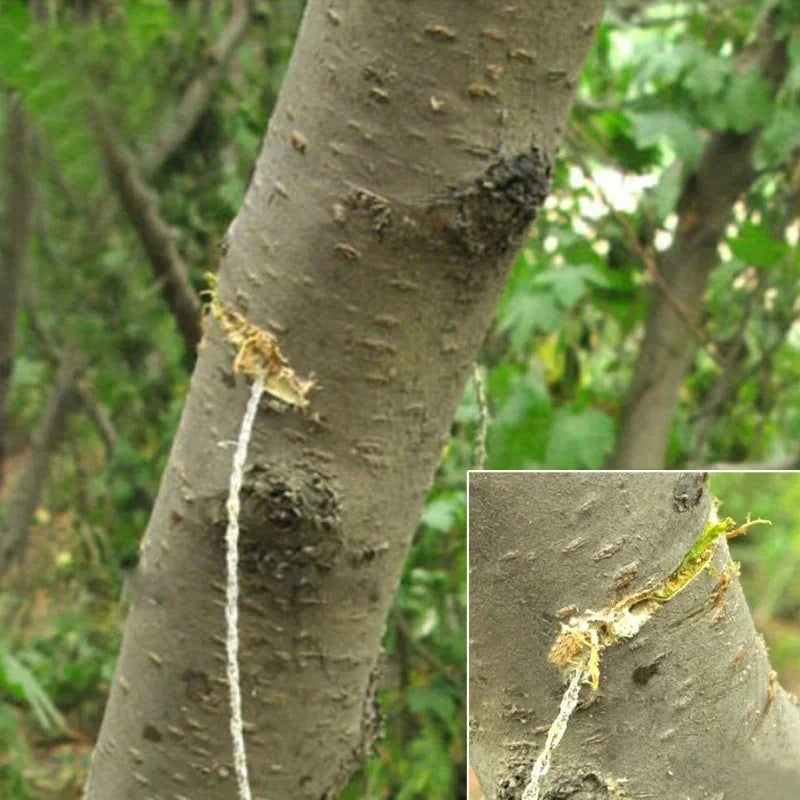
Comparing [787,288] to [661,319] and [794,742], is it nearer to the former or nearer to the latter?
[661,319]

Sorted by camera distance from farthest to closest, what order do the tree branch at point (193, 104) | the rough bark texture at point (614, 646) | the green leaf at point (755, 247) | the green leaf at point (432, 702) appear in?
the tree branch at point (193, 104)
the green leaf at point (755, 247)
the green leaf at point (432, 702)
the rough bark texture at point (614, 646)

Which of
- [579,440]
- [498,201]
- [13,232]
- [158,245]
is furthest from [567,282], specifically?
[498,201]

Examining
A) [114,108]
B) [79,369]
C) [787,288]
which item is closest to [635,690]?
[114,108]

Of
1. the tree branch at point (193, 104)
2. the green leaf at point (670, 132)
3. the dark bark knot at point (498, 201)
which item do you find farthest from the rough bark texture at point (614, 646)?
the tree branch at point (193, 104)

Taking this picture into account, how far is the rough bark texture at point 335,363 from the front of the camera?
42 cm

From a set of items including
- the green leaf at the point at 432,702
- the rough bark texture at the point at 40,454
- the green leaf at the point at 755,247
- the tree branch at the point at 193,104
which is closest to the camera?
the green leaf at the point at 432,702

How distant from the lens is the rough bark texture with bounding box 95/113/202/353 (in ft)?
3.33

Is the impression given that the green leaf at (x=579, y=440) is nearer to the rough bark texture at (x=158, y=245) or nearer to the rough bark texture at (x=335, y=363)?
the rough bark texture at (x=158, y=245)

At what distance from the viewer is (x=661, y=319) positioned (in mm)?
1196

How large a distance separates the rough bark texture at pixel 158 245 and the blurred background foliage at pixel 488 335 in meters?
0.05

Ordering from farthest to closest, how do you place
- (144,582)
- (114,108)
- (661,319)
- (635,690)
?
(661,319) < (114,108) < (144,582) < (635,690)

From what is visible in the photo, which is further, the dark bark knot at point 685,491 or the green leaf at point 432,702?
the green leaf at point 432,702

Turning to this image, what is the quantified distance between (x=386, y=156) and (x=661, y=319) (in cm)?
83

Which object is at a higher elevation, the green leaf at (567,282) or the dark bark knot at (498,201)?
the dark bark knot at (498,201)
